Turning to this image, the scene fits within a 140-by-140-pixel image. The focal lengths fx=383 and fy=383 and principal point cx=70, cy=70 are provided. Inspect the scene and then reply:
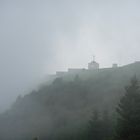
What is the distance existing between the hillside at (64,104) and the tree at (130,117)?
3417cm

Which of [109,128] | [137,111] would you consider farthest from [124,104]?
[109,128]

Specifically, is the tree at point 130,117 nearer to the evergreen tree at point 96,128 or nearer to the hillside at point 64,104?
the evergreen tree at point 96,128

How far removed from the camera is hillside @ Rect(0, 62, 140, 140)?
8000 cm

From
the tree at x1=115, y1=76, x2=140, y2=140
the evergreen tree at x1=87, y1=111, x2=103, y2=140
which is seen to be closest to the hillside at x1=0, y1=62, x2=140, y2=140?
the evergreen tree at x1=87, y1=111, x2=103, y2=140

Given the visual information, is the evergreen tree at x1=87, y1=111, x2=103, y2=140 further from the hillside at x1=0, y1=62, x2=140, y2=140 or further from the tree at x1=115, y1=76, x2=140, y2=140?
the hillside at x1=0, y1=62, x2=140, y2=140

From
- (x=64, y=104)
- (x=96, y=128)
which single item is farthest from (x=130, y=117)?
(x=64, y=104)

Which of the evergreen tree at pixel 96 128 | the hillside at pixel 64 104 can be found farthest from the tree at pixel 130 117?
the hillside at pixel 64 104

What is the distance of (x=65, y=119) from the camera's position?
8588 cm

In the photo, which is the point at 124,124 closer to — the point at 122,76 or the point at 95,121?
the point at 95,121

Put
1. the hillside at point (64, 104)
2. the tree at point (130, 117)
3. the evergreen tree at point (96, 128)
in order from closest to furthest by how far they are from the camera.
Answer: the tree at point (130, 117), the evergreen tree at point (96, 128), the hillside at point (64, 104)

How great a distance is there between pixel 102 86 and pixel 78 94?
8.68 m

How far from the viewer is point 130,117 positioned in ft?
114

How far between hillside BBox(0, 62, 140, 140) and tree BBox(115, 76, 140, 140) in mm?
34171

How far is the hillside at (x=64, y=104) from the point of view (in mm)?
80000
